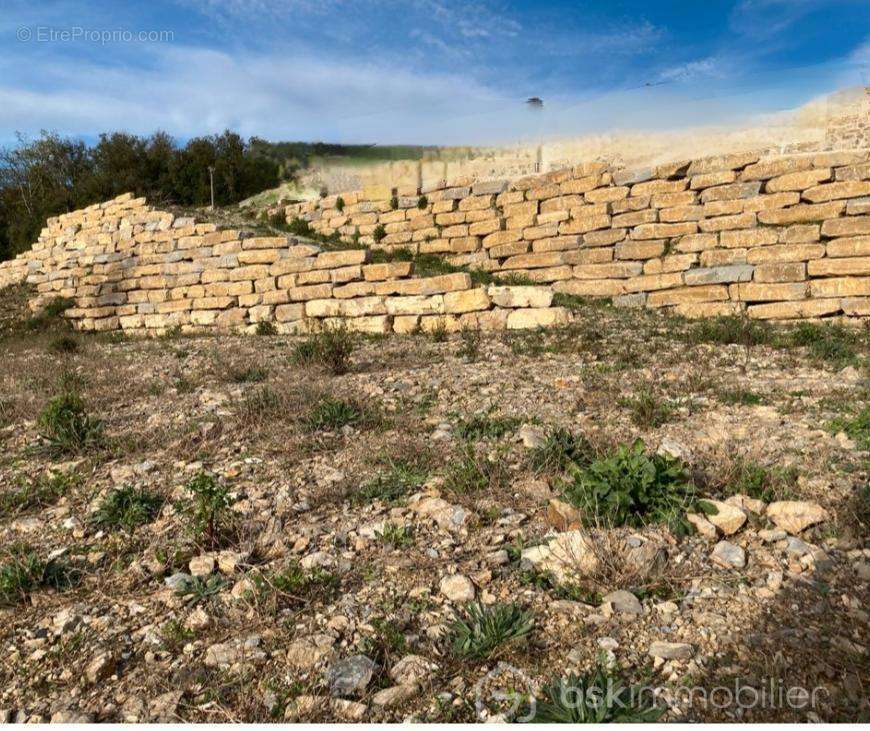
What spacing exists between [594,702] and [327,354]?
531 cm

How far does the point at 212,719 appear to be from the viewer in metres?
1.92

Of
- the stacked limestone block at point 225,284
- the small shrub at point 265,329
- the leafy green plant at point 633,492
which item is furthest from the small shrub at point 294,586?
the small shrub at point 265,329

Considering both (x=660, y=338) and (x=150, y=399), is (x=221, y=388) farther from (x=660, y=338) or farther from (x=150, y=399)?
(x=660, y=338)

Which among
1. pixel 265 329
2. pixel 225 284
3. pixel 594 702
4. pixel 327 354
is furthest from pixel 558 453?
pixel 225 284

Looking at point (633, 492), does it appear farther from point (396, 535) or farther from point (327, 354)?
point (327, 354)

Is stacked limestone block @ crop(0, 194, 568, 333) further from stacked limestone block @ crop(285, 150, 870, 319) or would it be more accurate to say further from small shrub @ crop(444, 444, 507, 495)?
small shrub @ crop(444, 444, 507, 495)

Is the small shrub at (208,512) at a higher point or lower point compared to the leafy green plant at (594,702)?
higher

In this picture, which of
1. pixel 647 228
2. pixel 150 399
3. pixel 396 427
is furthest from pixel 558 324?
pixel 150 399

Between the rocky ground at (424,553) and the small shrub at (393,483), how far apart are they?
0.02 metres

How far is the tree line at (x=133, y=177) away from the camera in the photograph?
18.6 m

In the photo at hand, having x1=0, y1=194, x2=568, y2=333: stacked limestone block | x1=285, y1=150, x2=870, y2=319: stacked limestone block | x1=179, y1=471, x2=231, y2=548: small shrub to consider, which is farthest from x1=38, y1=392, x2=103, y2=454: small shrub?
x1=285, y1=150, x2=870, y2=319: stacked limestone block

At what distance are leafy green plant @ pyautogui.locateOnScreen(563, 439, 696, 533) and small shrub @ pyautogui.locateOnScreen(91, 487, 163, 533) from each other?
2216 mm

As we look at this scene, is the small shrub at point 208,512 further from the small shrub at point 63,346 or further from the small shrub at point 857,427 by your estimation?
the small shrub at point 63,346

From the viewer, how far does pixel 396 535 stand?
290 cm
